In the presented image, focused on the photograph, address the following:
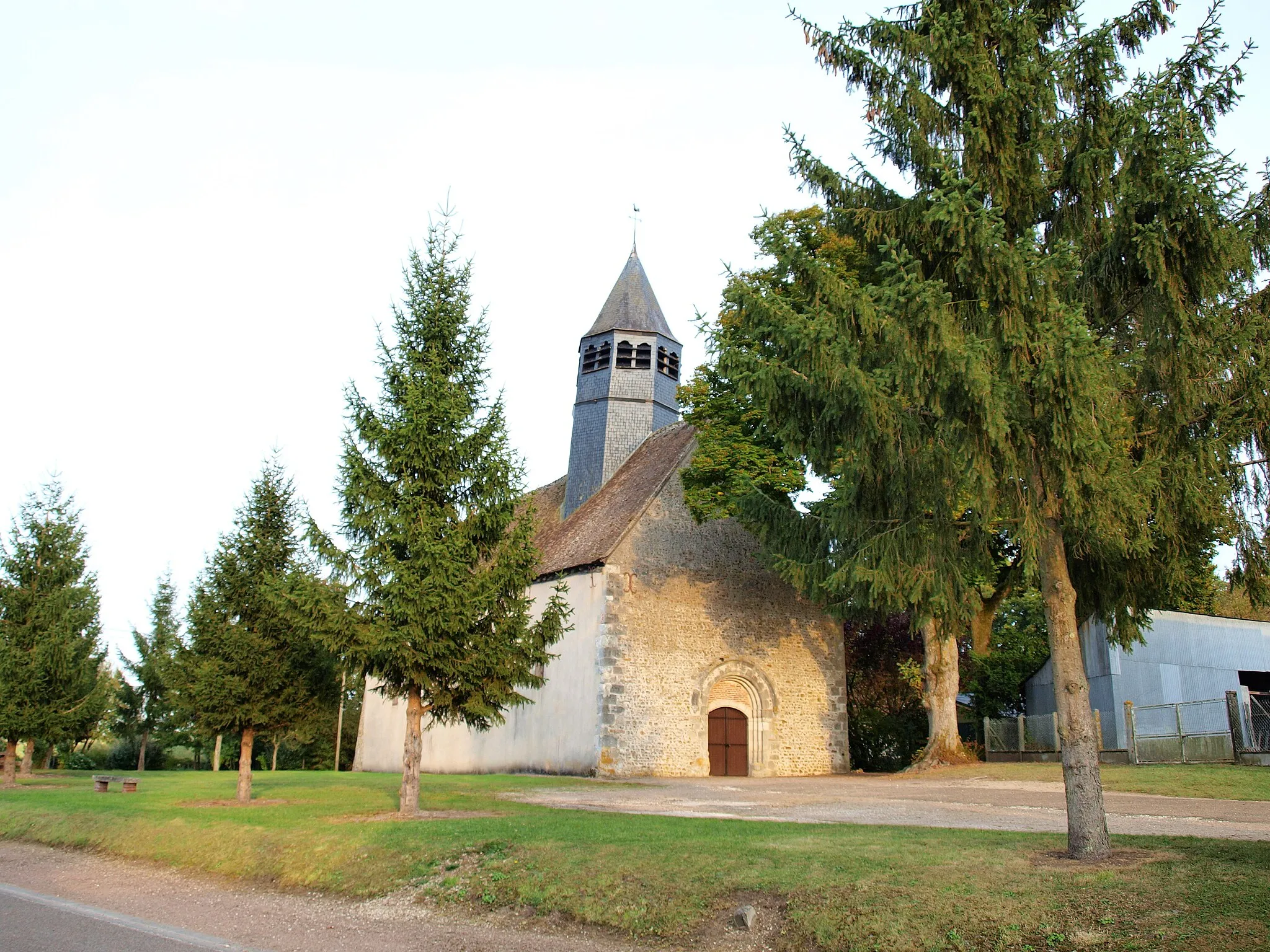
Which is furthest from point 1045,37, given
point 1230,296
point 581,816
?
point 581,816

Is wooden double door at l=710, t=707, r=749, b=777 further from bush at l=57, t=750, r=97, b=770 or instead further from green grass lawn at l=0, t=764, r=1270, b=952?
bush at l=57, t=750, r=97, b=770

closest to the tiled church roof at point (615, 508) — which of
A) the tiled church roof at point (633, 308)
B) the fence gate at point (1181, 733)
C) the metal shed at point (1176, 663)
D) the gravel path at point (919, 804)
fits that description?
the tiled church roof at point (633, 308)

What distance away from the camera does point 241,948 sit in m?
6.61

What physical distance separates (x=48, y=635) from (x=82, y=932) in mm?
15706

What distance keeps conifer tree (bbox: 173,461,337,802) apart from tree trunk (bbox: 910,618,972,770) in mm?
13399

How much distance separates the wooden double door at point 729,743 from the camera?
23875 mm

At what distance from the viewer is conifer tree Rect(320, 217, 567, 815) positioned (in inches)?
475

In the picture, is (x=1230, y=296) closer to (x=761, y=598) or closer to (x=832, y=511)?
(x=832, y=511)

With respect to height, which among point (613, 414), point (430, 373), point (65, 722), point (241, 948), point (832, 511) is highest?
point (613, 414)

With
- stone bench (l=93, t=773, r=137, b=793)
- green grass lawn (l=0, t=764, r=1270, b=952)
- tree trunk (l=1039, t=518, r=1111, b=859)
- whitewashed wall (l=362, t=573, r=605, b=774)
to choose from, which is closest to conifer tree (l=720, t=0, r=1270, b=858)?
tree trunk (l=1039, t=518, r=1111, b=859)

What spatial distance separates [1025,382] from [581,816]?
7.15m

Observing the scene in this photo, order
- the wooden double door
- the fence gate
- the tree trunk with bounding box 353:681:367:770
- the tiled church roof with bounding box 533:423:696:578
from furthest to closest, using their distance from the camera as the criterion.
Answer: the tree trunk with bounding box 353:681:367:770
the wooden double door
the tiled church roof with bounding box 533:423:696:578
the fence gate

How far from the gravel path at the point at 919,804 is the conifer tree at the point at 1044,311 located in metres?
2.89

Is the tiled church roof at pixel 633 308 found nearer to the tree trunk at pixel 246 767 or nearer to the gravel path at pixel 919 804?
the gravel path at pixel 919 804
